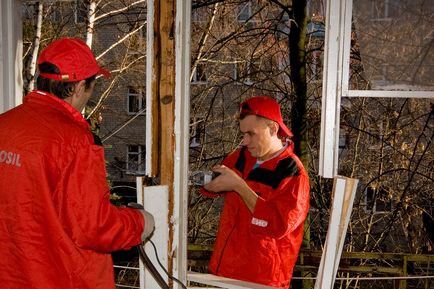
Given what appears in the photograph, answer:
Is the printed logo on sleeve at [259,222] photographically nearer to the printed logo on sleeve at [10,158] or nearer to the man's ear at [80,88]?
the man's ear at [80,88]

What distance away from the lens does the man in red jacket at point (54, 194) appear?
59.1 inches

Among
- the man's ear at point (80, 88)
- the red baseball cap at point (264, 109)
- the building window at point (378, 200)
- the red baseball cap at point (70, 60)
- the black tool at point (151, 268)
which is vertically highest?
the red baseball cap at point (70, 60)

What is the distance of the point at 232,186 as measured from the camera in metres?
2.37

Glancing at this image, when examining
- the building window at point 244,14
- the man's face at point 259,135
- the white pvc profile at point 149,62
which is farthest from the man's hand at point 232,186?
the building window at point 244,14

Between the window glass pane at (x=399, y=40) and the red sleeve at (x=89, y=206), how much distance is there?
114 centimetres

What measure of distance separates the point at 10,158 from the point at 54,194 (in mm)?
176

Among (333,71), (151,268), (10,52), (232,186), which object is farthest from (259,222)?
(10,52)

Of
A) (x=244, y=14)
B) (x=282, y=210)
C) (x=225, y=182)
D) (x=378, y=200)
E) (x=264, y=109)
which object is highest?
(x=244, y=14)

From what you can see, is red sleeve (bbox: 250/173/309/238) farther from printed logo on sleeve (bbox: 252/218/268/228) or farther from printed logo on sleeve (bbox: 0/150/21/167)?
printed logo on sleeve (bbox: 0/150/21/167)

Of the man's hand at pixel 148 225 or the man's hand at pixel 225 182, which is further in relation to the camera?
the man's hand at pixel 225 182

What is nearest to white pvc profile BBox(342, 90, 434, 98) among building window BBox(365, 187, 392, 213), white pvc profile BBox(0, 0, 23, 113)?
white pvc profile BBox(0, 0, 23, 113)

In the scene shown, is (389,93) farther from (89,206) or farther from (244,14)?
(244,14)

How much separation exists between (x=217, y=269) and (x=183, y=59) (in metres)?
1.20

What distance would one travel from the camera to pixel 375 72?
199 cm
